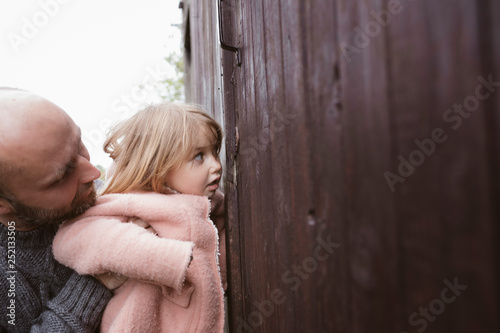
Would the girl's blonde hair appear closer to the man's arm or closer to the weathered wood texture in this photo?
the man's arm

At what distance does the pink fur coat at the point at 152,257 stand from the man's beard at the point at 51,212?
33 mm

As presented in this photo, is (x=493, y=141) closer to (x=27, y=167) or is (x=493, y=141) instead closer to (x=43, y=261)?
(x=27, y=167)

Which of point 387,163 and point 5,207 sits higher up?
point 387,163

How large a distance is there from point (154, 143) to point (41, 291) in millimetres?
746

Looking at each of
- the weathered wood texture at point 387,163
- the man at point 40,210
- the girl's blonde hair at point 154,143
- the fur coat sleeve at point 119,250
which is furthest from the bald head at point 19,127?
the weathered wood texture at point 387,163

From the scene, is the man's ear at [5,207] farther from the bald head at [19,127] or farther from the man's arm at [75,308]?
the man's arm at [75,308]

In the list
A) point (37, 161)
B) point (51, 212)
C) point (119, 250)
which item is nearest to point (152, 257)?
point (119, 250)

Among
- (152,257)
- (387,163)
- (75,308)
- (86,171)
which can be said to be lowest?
(75,308)

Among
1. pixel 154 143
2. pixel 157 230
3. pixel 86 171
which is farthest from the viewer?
pixel 154 143

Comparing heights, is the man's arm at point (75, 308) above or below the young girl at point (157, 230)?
below

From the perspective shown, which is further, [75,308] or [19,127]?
[75,308]

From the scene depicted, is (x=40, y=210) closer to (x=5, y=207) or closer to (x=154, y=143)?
(x=5, y=207)

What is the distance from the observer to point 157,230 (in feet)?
4.84

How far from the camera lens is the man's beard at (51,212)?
1224mm
